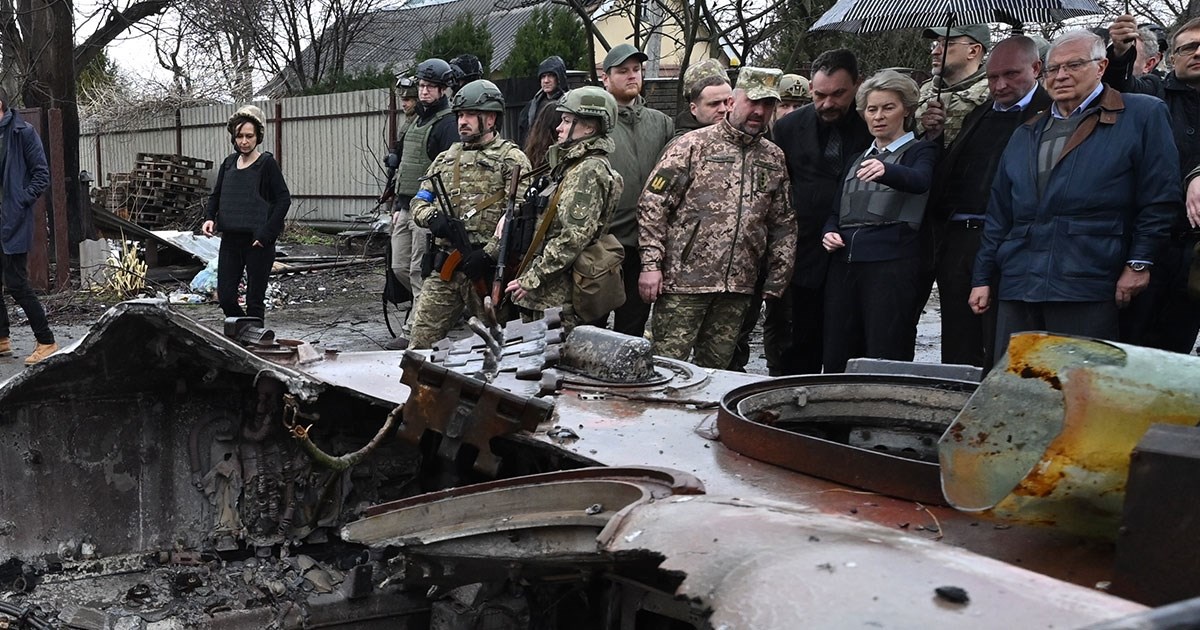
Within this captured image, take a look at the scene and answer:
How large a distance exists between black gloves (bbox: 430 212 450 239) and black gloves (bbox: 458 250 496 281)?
0.74 ft

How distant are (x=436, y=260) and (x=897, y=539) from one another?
183 inches

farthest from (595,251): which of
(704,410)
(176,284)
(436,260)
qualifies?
(176,284)

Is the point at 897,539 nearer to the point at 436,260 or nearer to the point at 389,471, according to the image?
the point at 389,471

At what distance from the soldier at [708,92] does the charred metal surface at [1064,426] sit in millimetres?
4363

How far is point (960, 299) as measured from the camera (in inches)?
212

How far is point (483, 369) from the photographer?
3559 millimetres

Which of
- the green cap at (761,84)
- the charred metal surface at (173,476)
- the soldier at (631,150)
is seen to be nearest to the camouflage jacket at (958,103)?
the green cap at (761,84)

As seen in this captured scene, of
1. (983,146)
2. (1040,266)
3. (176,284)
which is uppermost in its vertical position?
(983,146)

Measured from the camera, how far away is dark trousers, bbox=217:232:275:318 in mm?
8117

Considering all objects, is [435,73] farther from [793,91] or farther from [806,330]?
[806,330]

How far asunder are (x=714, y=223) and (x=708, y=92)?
1.18 m

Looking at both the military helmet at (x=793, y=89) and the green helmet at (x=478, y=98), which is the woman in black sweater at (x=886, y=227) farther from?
the green helmet at (x=478, y=98)

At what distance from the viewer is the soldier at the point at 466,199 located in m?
6.21

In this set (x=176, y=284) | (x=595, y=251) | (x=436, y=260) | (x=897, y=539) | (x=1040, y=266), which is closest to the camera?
(x=897, y=539)
